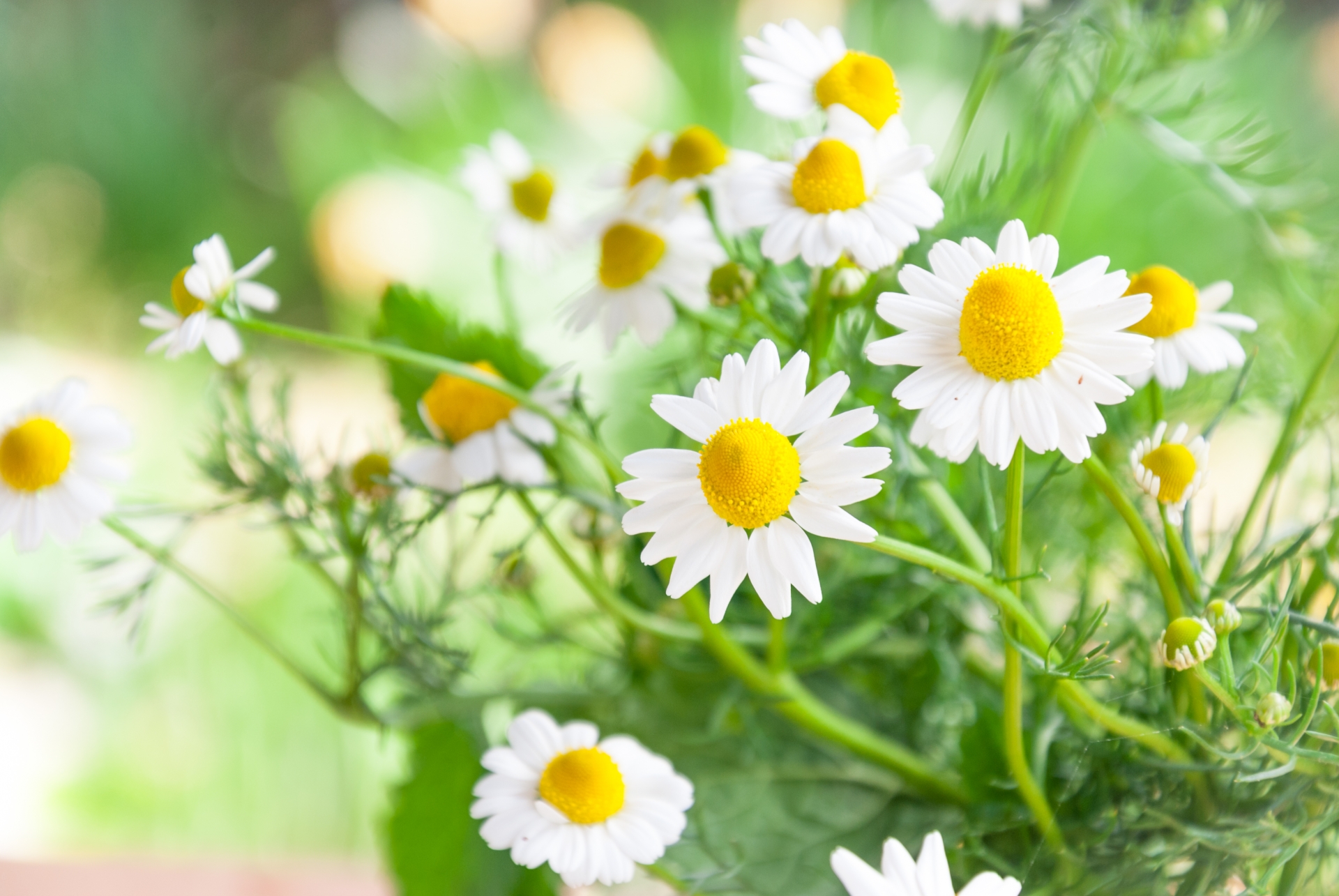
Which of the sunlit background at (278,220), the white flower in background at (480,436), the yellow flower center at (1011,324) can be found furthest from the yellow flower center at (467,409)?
the sunlit background at (278,220)

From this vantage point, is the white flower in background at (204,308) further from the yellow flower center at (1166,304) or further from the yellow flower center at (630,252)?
the yellow flower center at (1166,304)

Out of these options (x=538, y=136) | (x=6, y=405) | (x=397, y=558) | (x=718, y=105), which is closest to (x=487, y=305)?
(x=538, y=136)

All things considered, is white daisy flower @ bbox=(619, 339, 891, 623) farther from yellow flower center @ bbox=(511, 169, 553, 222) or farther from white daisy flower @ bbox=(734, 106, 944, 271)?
yellow flower center @ bbox=(511, 169, 553, 222)

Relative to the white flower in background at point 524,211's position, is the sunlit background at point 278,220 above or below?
below

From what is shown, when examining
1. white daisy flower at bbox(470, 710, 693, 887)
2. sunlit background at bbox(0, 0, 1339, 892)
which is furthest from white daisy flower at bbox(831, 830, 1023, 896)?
sunlit background at bbox(0, 0, 1339, 892)

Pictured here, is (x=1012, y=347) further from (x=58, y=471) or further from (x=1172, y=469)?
(x=58, y=471)

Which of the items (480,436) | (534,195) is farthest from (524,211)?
(480,436)
